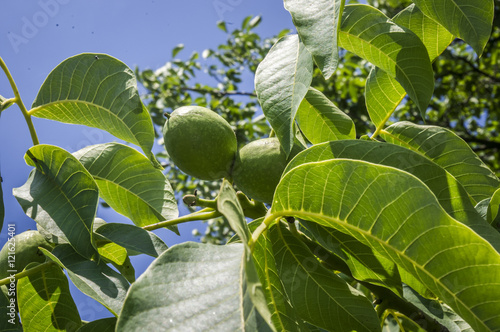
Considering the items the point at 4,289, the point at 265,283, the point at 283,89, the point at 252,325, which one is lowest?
the point at 4,289

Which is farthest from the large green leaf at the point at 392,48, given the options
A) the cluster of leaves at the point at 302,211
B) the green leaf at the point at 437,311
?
the green leaf at the point at 437,311

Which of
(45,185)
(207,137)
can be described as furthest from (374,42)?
(45,185)

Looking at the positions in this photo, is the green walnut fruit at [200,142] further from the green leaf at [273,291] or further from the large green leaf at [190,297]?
the large green leaf at [190,297]

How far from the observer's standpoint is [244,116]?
14.4ft

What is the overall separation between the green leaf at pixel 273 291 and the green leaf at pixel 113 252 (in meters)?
0.42

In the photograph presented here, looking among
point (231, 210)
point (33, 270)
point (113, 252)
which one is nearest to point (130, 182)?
point (113, 252)

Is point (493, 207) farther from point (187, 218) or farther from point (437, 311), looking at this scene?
point (187, 218)

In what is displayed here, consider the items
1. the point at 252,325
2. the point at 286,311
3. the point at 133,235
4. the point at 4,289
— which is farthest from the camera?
the point at 4,289

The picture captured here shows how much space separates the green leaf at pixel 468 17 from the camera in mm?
910

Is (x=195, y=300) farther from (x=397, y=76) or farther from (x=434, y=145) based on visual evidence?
(x=434, y=145)

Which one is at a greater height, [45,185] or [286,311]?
[45,185]

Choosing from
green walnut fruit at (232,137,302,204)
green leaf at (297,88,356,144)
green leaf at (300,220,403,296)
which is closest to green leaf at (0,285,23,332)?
green walnut fruit at (232,137,302,204)

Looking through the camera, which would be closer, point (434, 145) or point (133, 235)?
point (133, 235)

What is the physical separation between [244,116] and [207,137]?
129 inches
